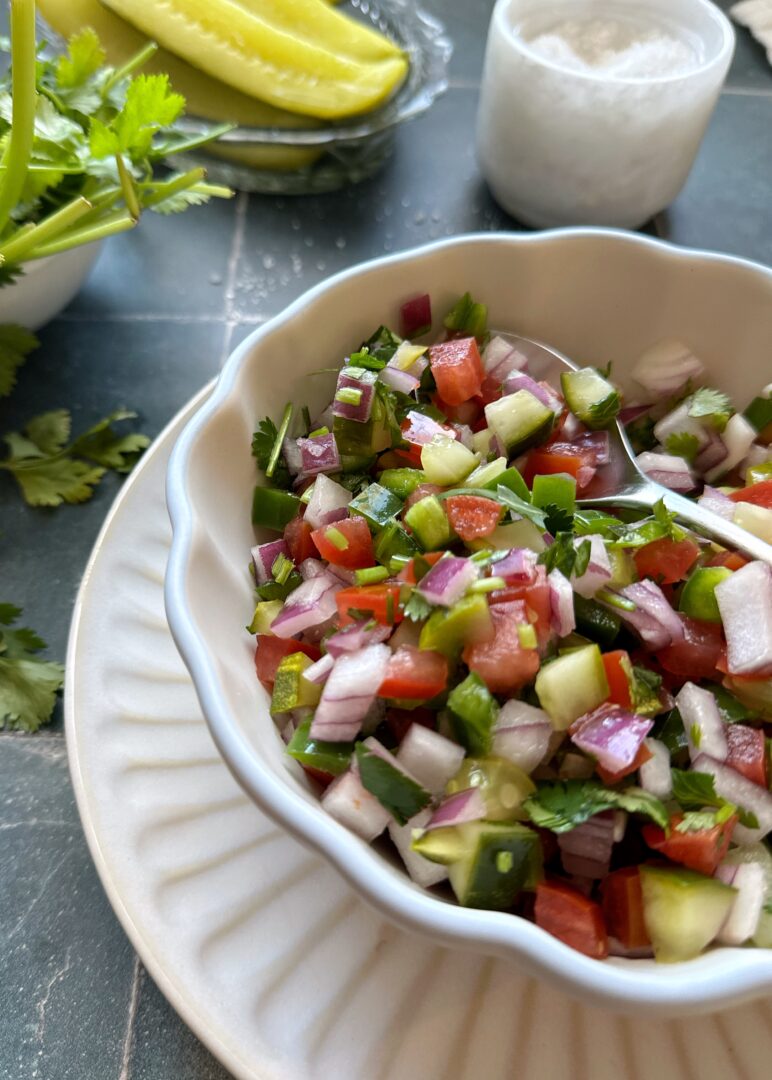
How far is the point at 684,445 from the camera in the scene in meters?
1.05

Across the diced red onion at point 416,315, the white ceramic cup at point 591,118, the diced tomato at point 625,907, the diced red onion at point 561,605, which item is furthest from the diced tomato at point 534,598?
the white ceramic cup at point 591,118

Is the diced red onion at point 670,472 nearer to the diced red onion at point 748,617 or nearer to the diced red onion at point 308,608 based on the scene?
the diced red onion at point 748,617

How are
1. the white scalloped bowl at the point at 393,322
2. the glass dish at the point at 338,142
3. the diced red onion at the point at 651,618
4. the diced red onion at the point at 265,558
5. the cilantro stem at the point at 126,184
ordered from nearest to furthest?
1. the white scalloped bowl at the point at 393,322
2. the diced red onion at the point at 651,618
3. the diced red onion at the point at 265,558
4. the cilantro stem at the point at 126,184
5. the glass dish at the point at 338,142

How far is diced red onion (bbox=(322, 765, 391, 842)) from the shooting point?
28.6 inches

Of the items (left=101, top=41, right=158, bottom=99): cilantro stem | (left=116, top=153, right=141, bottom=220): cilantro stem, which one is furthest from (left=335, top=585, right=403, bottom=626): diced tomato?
(left=101, top=41, right=158, bottom=99): cilantro stem

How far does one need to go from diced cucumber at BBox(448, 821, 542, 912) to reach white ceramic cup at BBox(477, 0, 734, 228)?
3.79ft

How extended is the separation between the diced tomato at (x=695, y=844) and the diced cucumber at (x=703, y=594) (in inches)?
7.7

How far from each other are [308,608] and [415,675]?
0.49ft

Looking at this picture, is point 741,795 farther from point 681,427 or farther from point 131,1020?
point 131,1020

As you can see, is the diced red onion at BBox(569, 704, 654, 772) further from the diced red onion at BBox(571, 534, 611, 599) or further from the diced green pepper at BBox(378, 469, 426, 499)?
the diced green pepper at BBox(378, 469, 426, 499)

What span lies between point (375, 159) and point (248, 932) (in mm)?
1419

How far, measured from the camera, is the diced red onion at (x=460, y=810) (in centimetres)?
70

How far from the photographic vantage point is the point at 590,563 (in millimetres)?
818

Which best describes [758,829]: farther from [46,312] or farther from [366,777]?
[46,312]
